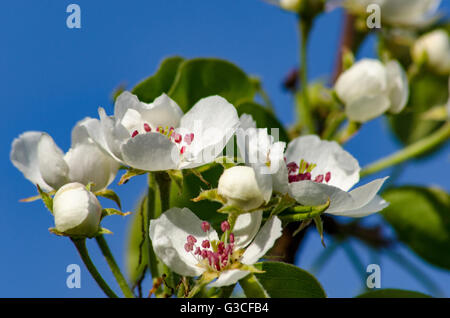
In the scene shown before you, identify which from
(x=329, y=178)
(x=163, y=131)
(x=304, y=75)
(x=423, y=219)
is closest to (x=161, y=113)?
(x=163, y=131)

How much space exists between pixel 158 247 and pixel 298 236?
822mm

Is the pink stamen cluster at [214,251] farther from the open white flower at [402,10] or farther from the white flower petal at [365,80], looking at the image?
the open white flower at [402,10]

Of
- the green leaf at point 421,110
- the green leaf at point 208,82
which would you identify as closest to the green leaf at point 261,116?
the green leaf at point 208,82

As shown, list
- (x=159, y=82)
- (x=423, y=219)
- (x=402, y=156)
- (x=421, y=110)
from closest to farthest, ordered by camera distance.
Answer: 1. (x=159, y=82)
2. (x=402, y=156)
3. (x=423, y=219)
4. (x=421, y=110)

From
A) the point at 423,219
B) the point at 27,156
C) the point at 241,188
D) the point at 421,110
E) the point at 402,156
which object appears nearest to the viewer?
the point at 241,188

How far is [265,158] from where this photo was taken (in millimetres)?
1167

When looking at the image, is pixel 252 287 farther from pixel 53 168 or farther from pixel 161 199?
pixel 53 168

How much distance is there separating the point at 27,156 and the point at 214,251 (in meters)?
0.49

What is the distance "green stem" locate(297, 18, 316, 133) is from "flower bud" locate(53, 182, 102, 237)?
0.95 metres

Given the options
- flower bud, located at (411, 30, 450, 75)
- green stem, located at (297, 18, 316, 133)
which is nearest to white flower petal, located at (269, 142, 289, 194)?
green stem, located at (297, 18, 316, 133)

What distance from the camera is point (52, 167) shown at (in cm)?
126

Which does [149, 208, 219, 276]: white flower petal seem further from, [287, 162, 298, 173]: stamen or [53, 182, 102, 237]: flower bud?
[287, 162, 298, 173]: stamen
